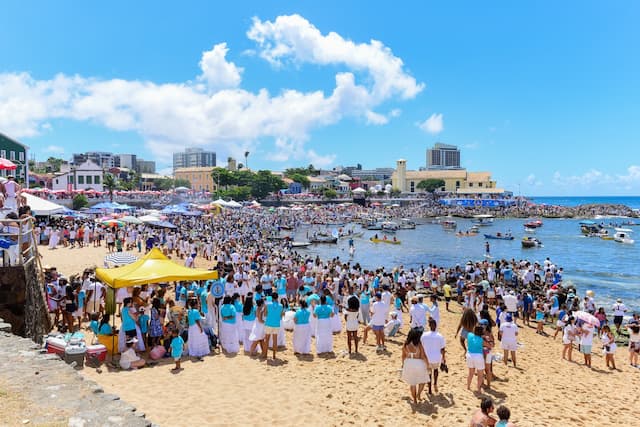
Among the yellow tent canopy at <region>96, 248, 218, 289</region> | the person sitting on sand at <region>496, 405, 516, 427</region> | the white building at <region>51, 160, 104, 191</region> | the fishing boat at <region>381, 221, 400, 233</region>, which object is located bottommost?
the fishing boat at <region>381, 221, 400, 233</region>

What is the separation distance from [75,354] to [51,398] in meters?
2.80

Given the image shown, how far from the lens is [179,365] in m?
7.83

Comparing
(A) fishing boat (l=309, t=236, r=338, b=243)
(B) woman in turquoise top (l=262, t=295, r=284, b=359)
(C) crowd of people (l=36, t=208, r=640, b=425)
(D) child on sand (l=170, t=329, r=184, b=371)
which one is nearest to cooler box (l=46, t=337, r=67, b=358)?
(C) crowd of people (l=36, t=208, r=640, b=425)

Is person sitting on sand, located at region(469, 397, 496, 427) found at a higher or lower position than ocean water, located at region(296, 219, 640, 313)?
higher

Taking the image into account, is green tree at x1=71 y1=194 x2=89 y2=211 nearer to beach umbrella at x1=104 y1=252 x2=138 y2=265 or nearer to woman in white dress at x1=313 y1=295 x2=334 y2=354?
beach umbrella at x1=104 y1=252 x2=138 y2=265

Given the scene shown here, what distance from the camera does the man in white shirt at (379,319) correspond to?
9.27m

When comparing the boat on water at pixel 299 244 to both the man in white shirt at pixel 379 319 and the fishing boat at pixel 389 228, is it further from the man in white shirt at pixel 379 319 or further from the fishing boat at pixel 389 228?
the man in white shirt at pixel 379 319

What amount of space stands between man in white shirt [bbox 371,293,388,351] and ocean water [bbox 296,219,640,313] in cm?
1333

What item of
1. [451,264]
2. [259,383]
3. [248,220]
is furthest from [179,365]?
[248,220]

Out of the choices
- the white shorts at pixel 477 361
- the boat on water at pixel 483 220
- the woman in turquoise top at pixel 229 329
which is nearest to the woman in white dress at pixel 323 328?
the woman in turquoise top at pixel 229 329

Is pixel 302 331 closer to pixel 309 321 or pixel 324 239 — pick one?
pixel 309 321

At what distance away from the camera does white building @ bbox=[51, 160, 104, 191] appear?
199 feet

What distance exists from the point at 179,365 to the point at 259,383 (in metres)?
1.55

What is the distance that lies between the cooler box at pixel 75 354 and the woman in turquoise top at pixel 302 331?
12.3 feet
